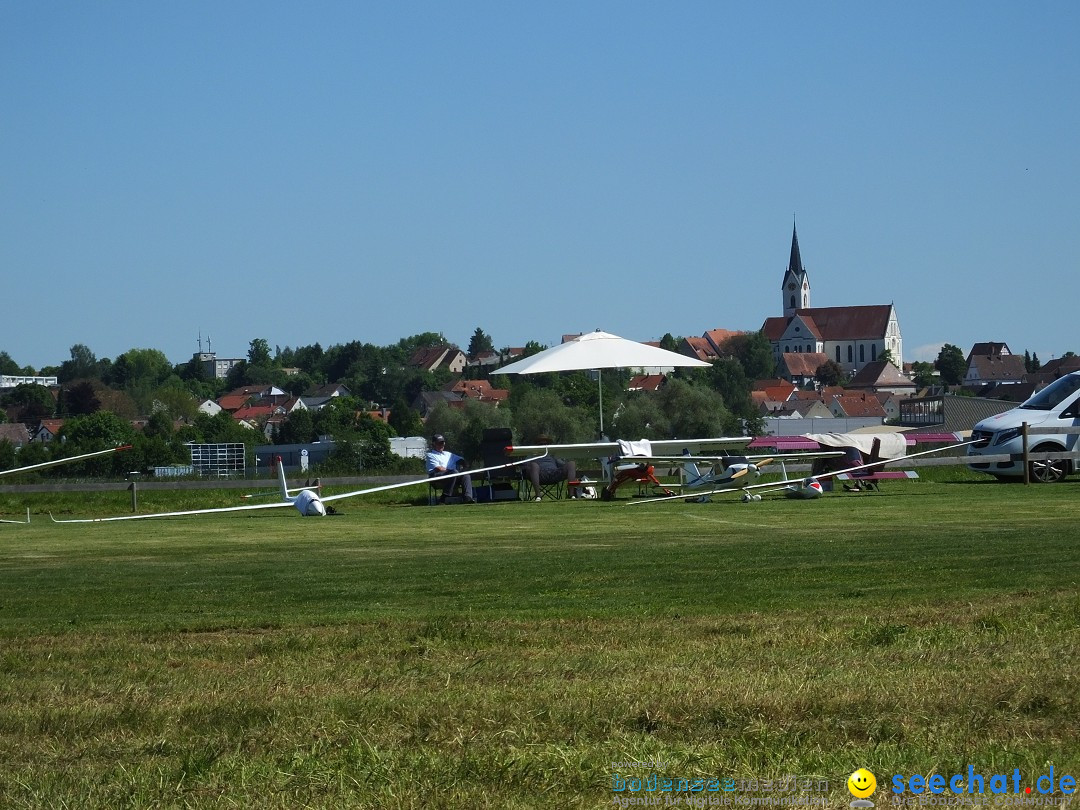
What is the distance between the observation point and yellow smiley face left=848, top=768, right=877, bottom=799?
3416 millimetres

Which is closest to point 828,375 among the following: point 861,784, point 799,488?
point 799,488

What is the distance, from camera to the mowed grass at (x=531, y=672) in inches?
147

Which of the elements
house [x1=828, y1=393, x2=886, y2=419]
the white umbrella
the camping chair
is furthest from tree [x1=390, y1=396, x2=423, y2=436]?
the white umbrella

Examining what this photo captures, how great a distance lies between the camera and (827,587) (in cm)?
802

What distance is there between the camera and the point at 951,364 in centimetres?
19575

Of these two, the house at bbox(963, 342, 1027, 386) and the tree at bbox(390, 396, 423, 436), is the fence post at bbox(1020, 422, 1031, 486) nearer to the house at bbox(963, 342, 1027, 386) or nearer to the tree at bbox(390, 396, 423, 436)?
the tree at bbox(390, 396, 423, 436)

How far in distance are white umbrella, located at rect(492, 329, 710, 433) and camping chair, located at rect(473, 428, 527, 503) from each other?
188 cm

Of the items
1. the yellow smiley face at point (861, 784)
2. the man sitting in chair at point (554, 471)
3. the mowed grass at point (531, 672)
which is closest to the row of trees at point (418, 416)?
the man sitting in chair at point (554, 471)

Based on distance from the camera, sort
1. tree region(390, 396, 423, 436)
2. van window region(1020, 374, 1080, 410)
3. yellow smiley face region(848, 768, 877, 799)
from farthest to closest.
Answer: tree region(390, 396, 423, 436), van window region(1020, 374, 1080, 410), yellow smiley face region(848, 768, 877, 799)

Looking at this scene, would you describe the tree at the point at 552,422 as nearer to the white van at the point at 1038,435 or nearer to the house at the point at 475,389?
the white van at the point at 1038,435

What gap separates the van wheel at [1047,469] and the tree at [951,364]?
17734cm

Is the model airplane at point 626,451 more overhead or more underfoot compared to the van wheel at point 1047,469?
more overhead

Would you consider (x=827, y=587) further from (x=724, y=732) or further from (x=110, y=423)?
(x=110, y=423)

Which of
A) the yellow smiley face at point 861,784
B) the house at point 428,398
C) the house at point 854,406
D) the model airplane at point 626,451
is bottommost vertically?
the yellow smiley face at point 861,784
